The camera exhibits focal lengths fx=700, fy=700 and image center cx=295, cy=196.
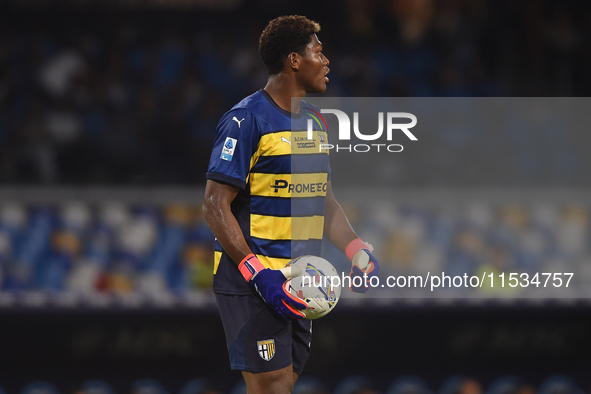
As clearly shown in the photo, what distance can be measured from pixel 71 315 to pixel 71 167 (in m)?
2.25

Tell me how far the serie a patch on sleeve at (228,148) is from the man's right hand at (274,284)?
43 cm

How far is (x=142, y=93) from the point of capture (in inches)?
289

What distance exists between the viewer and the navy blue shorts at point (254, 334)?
3047 mm

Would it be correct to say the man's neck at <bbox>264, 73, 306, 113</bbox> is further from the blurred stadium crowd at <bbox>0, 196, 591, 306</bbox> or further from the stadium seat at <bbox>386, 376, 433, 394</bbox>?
the stadium seat at <bbox>386, 376, 433, 394</bbox>

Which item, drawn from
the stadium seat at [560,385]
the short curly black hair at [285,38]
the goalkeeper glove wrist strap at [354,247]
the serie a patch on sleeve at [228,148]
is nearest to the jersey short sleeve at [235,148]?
the serie a patch on sleeve at [228,148]

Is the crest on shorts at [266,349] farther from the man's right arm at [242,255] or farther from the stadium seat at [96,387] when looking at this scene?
the stadium seat at [96,387]

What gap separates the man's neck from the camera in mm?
3211

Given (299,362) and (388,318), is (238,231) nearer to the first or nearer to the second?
(299,362)

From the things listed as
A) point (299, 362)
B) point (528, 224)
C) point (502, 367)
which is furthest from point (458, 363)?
point (299, 362)

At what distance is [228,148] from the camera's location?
296cm

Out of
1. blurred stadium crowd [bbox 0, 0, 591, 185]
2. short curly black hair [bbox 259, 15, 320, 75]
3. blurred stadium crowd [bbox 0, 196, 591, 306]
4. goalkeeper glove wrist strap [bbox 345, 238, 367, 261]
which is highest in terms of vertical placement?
blurred stadium crowd [bbox 0, 0, 591, 185]

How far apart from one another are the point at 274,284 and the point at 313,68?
1.01 m

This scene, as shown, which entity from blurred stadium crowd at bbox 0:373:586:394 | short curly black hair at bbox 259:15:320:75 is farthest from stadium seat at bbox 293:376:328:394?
short curly black hair at bbox 259:15:320:75

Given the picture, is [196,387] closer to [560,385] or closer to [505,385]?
[505,385]
